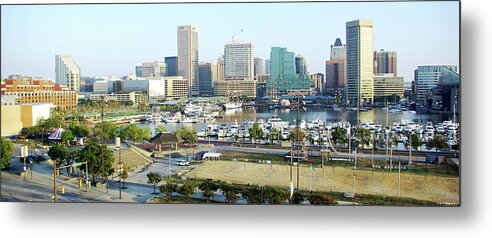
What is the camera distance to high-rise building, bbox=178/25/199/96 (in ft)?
17.3

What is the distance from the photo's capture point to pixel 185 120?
18.7 ft

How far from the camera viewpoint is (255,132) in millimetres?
5672

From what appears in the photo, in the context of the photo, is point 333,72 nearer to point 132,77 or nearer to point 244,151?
point 244,151

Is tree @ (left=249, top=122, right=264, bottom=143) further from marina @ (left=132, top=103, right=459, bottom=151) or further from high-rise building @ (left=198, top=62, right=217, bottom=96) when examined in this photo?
high-rise building @ (left=198, top=62, right=217, bottom=96)

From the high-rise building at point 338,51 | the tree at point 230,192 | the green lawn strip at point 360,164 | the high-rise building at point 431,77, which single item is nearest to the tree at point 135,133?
the green lawn strip at point 360,164

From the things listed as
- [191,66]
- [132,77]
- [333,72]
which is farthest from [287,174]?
[132,77]

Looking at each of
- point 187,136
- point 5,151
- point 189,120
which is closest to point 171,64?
point 189,120

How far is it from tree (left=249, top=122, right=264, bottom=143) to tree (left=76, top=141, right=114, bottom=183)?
142 centimetres

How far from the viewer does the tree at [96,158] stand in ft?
18.2

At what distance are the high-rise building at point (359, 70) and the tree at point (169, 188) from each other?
1.84m

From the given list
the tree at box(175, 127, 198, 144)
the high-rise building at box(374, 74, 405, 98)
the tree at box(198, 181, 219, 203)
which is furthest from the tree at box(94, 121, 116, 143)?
the high-rise building at box(374, 74, 405, 98)

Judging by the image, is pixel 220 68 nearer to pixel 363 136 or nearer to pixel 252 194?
pixel 252 194

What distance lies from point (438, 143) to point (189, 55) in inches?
96.0

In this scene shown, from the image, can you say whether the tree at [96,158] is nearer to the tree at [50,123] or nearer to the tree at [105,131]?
the tree at [105,131]
